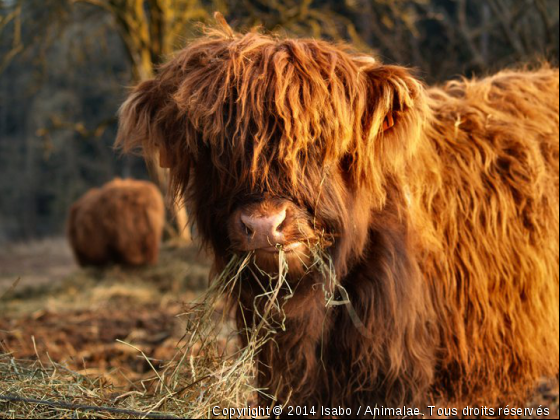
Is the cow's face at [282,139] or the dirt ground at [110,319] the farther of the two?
the dirt ground at [110,319]

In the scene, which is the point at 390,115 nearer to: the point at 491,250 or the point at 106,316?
the point at 491,250

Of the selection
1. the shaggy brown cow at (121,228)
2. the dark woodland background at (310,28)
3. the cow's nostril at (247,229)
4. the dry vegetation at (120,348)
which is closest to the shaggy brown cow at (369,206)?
the cow's nostril at (247,229)

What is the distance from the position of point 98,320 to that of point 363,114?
4216 millimetres

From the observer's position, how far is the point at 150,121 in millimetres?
2465

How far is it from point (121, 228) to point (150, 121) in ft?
25.2

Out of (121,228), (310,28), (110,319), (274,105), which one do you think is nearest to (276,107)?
(274,105)

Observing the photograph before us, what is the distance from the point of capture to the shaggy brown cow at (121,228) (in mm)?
9797

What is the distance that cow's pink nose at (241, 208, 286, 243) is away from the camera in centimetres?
198

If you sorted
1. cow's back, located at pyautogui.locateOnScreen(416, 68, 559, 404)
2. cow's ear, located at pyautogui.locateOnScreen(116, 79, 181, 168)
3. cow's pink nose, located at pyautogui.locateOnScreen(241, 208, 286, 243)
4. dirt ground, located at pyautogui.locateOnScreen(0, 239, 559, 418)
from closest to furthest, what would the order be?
1. cow's pink nose, located at pyautogui.locateOnScreen(241, 208, 286, 243)
2. cow's ear, located at pyautogui.locateOnScreen(116, 79, 181, 168)
3. cow's back, located at pyautogui.locateOnScreen(416, 68, 559, 404)
4. dirt ground, located at pyautogui.locateOnScreen(0, 239, 559, 418)

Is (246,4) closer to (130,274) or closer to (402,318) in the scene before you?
(130,274)

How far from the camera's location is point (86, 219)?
1000 centimetres

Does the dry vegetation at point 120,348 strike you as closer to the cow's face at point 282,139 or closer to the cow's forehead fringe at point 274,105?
the cow's face at point 282,139

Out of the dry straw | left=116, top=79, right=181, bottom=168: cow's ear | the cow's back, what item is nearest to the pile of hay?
the dry straw

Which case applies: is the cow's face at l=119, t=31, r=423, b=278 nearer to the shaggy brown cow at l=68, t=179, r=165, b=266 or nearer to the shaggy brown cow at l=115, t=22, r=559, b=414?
the shaggy brown cow at l=115, t=22, r=559, b=414
